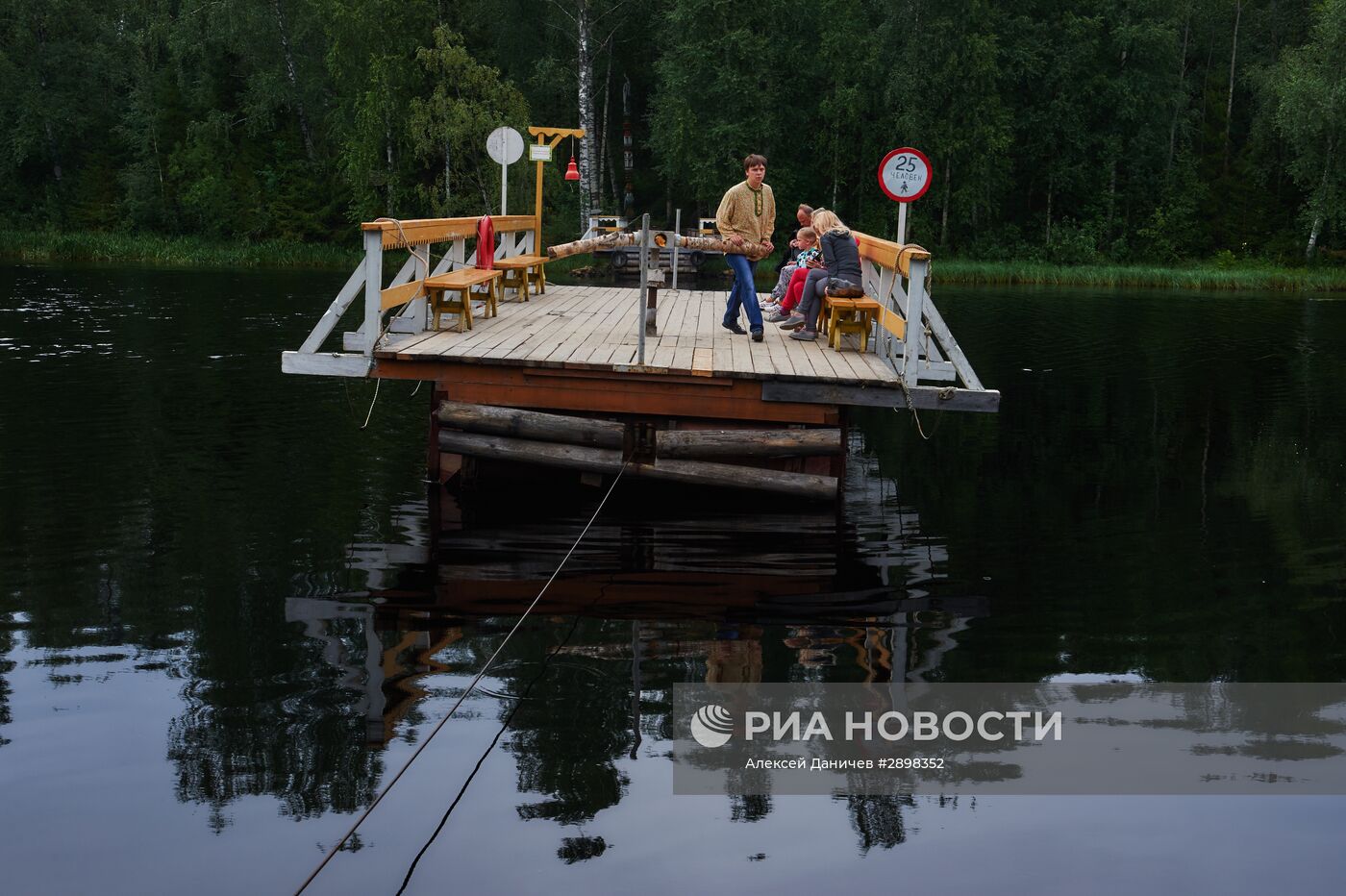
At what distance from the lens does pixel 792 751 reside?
6.11 metres

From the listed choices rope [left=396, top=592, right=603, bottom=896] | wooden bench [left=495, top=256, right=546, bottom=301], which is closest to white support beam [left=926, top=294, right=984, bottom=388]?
rope [left=396, top=592, right=603, bottom=896]

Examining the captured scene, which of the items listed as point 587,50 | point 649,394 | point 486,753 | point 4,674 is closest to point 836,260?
point 649,394

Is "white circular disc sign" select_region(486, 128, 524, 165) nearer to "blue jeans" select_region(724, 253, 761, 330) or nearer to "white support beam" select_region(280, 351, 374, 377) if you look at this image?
"blue jeans" select_region(724, 253, 761, 330)

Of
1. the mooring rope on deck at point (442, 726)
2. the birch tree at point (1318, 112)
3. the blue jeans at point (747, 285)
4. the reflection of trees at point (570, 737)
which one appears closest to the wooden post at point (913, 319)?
the blue jeans at point (747, 285)

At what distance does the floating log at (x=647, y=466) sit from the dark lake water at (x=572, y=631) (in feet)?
1.15

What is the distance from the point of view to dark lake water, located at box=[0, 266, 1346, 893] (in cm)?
516

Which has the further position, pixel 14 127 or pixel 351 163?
pixel 14 127

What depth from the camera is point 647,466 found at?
34.5ft

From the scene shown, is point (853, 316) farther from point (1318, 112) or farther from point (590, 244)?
point (1318, 112)

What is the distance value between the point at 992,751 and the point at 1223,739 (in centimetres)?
114

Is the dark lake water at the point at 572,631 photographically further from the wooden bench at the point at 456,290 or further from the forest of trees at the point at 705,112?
the forest of trees at the point at 705,112

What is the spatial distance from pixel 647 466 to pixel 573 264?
99.1ft

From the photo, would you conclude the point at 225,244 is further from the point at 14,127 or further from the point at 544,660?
the point at 544,660

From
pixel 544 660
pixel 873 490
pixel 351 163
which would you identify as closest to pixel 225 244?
pixel 351 163
